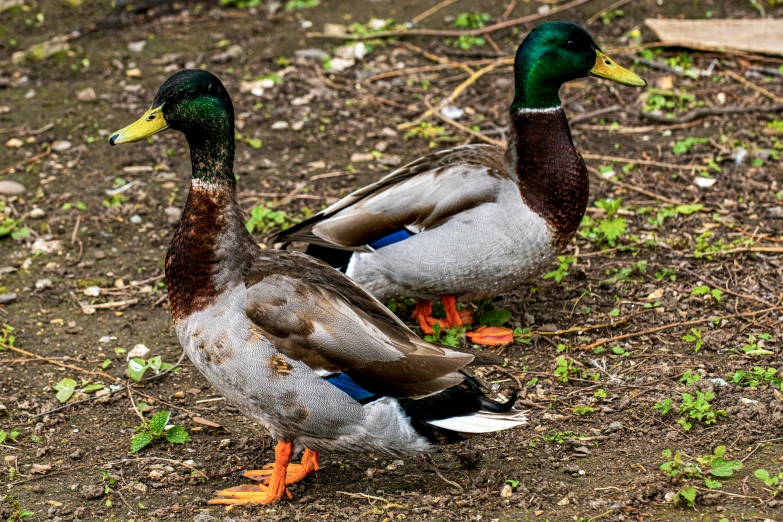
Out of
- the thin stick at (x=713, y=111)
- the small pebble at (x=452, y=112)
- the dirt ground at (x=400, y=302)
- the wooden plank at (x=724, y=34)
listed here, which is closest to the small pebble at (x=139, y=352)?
the dirt ground at (x=400, y=302)

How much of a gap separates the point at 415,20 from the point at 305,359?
5.13 m

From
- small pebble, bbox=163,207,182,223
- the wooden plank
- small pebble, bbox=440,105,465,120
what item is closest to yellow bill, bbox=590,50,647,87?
small pebble, bbox=440,105,465,120

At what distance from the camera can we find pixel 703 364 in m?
4.33

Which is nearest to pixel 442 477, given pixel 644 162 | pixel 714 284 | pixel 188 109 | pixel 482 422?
pixel 482 422

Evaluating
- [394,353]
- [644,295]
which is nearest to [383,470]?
[394,353]

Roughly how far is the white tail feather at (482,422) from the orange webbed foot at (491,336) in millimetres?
1216

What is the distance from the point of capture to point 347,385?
140 inches

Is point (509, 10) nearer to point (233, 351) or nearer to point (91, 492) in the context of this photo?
point (233, 351)

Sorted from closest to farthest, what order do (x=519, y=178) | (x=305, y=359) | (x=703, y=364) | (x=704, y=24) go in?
(x=305, y=359) < (x=703, y=364) < (x=519, y=178) < (x=704, y=24)

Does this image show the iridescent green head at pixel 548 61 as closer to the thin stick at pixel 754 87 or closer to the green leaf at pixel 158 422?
the green leaf at pixel 158 422

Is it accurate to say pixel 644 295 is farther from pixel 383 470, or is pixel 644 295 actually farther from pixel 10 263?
pixel 10 263

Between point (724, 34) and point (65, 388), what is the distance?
5.59 m

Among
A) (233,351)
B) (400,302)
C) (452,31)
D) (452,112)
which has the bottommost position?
(400,302)

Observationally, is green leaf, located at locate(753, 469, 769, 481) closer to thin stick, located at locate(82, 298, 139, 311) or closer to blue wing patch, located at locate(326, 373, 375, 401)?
blue wing patch, located at locate(326, 373, 375, 401)
